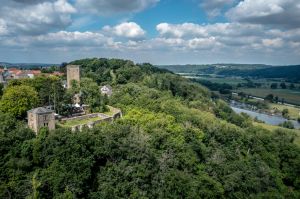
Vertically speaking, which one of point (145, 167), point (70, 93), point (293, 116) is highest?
point (70, 93)

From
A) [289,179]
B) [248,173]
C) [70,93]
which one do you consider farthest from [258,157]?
[70,93]

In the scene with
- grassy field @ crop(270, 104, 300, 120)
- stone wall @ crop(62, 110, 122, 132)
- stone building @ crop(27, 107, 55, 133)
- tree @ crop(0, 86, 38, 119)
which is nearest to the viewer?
stone building @ crop(27, 107, 55, 133)

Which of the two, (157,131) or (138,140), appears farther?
(157,131)

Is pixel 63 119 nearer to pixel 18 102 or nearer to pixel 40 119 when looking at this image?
pixel 18 102

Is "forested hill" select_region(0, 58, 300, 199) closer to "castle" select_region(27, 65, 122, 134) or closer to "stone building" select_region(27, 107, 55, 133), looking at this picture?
"stone building" select_region(27, 107, 55, 133)

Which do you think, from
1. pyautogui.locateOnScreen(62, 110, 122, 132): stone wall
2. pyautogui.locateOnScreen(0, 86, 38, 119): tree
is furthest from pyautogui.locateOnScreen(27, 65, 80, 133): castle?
pyautogui.locateOnScreen(62, 110, 122, 132): stone wall

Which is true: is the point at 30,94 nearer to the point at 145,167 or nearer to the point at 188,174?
the point at 145,167

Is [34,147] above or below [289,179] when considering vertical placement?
above
